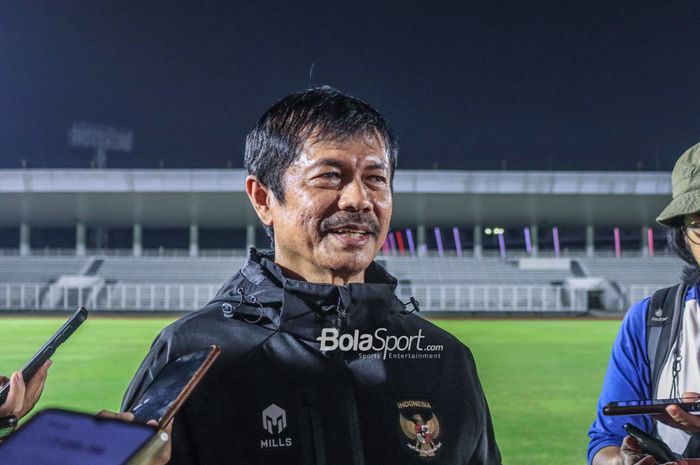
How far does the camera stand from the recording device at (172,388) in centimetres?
92

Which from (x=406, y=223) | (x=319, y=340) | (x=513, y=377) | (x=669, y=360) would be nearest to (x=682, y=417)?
(x=669, y=360)

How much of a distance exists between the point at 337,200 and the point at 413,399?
475 millimetres

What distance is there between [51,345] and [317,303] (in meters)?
0.52

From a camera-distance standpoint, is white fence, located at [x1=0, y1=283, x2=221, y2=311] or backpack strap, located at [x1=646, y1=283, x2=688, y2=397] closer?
backpack strap, located at [x1=646, y1=283, x2=688, y2=397]

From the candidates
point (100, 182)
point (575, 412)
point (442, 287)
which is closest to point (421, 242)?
point (442, 287)

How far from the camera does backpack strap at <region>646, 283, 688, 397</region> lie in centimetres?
242

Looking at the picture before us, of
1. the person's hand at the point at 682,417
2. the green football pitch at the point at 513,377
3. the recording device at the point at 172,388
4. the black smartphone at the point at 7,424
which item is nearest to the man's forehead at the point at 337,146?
the recording device at the point at 172,388

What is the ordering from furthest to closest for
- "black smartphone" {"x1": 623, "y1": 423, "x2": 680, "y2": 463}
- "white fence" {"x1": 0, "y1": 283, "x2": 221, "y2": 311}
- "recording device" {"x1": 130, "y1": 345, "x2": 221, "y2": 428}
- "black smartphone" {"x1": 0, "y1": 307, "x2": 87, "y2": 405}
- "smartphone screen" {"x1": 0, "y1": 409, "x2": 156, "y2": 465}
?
"white fence" {"x1": 0, "y1": 283, "x2": 221, "y2": 311}, "black smartphone" {"x1": 623, "y1": 423, "x2": 680, "y2": 463}, "black smartphone" {"x1": 0, "y1": 307, "x2": 87, "y2": 405}, "recording device" {"x1": 130, "y1": 345, "x2": 221, "y2": 428}, "smartphone screen" {"x1": 0, "y1": 409, "x2": 156, "y2": 465}

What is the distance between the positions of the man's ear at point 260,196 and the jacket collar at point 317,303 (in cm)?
18

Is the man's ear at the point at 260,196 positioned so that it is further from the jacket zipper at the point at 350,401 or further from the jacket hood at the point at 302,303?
the jacket zipper at the point at 350,401

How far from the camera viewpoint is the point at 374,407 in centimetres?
155

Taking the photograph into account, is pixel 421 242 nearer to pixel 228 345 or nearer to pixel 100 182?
pixel 100 182

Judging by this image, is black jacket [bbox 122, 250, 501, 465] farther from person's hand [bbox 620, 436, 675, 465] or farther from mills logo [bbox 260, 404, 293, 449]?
person's hand [bbox 620, 436, 675, 465]

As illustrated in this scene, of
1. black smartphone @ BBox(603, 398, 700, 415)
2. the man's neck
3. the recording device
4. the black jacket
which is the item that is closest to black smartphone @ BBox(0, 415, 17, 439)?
the black jacket
